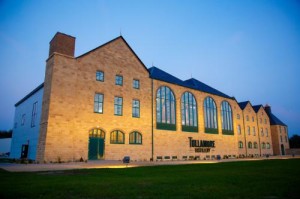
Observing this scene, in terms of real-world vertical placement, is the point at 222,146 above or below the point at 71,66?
below

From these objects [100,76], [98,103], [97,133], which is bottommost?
[97,133]

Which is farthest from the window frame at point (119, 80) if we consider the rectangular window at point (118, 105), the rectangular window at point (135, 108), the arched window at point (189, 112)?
the arched window at point (189, 112)

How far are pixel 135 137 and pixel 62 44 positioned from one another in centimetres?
1508

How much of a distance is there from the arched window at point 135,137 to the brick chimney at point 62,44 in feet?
→ 42.3

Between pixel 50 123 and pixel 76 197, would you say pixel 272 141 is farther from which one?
pixel 76 197

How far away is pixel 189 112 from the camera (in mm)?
39188

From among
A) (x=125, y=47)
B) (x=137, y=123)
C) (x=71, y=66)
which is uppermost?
(x=125, y=47)

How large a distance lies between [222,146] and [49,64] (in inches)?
1385

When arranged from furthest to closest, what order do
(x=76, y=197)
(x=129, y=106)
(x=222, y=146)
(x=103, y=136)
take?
(x=222, y=146) → (x=129, y=106) → (x=103, y=136) → (x=76, y=197)

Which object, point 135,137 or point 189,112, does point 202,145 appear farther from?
point 135,137

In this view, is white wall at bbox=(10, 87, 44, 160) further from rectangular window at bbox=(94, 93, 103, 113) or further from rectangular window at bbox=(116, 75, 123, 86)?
rectangular window at bbox=(116, 75, 123, 86)

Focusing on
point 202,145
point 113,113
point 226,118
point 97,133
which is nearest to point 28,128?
point 97,133

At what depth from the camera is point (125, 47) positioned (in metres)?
31.8

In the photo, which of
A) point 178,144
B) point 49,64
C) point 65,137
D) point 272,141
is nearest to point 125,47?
point 49,64
